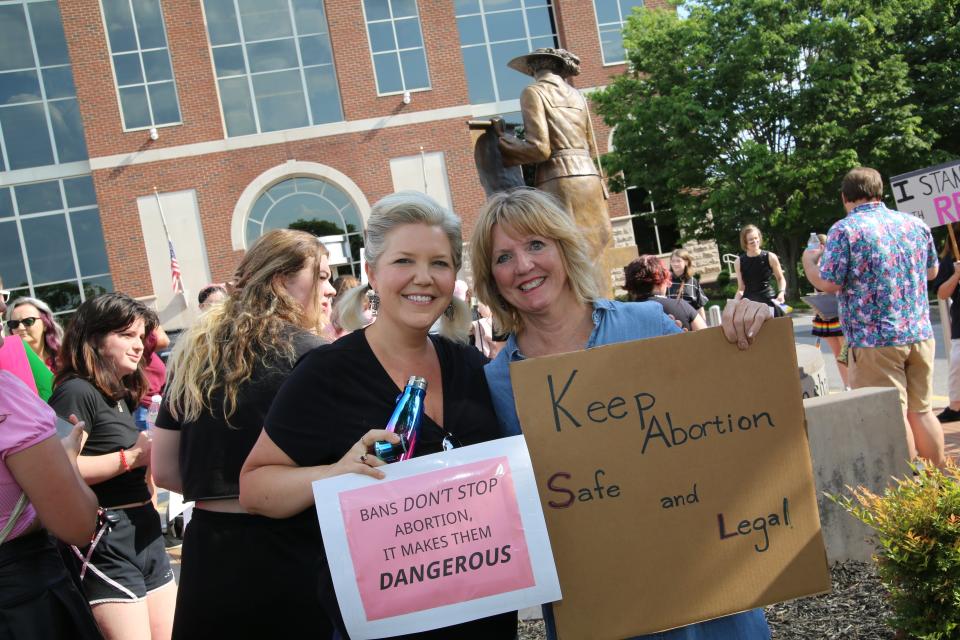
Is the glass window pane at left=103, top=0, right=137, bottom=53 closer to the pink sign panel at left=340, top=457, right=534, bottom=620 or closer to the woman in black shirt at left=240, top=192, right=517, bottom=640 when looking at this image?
the woman in black shirt at left=240, top=192, right=517, bottom=640

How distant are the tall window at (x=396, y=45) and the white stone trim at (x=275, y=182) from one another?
3.16 metres

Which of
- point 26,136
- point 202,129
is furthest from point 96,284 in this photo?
point 202,129

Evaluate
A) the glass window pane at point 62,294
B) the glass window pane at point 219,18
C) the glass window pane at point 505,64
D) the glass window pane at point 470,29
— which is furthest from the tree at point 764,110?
the glass window pane at point 62,294

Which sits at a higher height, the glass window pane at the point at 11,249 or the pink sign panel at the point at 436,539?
the glass window pane at the point at 11,249

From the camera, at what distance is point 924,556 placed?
98.5 inches

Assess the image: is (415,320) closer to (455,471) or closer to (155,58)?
(455,471)

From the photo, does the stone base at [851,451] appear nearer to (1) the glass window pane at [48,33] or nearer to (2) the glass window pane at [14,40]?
(1) the glass window pane at [48,33]

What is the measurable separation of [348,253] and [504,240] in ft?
73.7

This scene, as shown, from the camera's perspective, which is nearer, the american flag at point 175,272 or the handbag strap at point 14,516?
the handbag strap at point 14,516

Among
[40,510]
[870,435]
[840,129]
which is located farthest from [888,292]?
[840,129]

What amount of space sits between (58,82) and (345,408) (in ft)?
87.8

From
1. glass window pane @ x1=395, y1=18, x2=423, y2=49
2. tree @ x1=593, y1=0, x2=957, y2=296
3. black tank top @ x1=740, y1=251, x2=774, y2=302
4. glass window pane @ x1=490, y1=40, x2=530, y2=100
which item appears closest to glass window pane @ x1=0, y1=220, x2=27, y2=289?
glass window pane @ x1=395, y1=18, x2=423, y2=49

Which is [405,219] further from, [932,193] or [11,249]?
[11,249]

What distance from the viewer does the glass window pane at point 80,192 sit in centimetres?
2428
